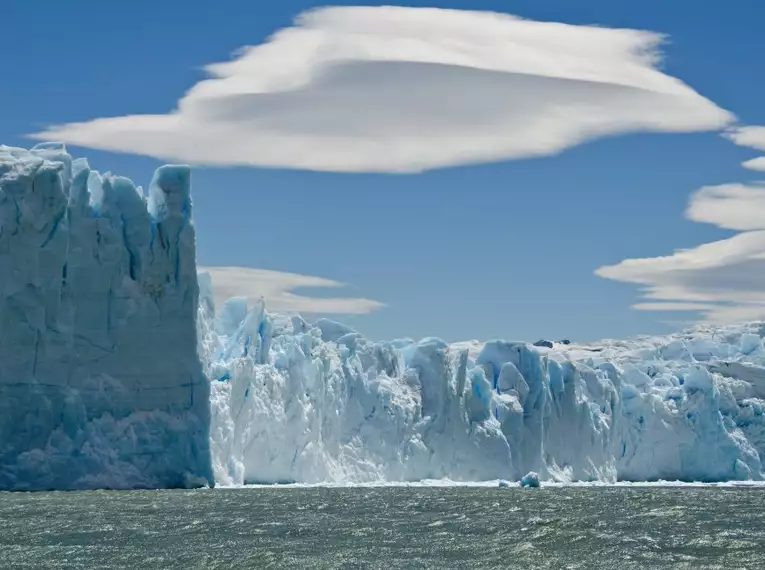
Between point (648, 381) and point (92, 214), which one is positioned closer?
point (92, 214)

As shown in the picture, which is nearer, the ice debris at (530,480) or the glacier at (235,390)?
the glacier at (235,390)

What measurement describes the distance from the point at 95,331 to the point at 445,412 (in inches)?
579

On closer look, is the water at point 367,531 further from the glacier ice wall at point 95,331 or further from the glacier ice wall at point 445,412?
the glacier ice wall at point 445,412

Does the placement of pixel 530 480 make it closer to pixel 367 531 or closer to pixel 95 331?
pixel 95 331

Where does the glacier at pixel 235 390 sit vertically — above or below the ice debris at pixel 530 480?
above

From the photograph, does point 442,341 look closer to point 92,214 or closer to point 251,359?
point 251,359

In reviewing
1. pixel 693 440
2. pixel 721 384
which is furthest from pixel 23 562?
pixel 721 384

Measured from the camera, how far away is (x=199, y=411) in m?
33.7

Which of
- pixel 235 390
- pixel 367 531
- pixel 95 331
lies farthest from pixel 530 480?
pixel 367 531

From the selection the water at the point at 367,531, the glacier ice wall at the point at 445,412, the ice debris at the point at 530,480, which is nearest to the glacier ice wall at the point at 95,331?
the water at the point at 367,531

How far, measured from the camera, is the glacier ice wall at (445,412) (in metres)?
38.8

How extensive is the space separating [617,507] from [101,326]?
14150 mm

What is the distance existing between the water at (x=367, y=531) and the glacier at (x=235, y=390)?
6.65 ft

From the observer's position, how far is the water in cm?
1889
